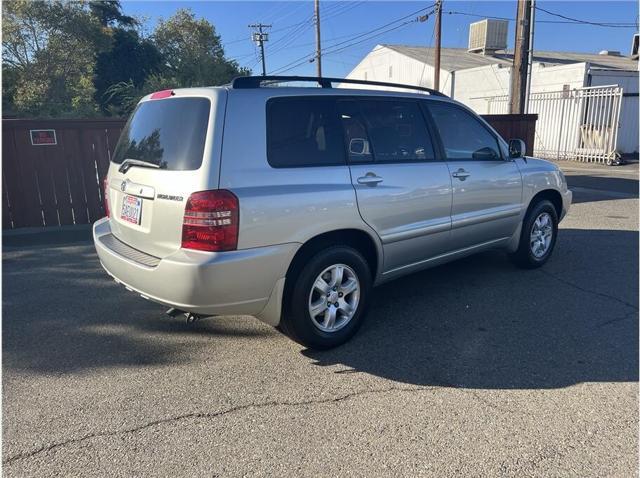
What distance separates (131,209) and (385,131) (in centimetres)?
204

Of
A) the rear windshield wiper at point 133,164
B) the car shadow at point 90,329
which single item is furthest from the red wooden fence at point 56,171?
the rear windshield wiper at point 133,164

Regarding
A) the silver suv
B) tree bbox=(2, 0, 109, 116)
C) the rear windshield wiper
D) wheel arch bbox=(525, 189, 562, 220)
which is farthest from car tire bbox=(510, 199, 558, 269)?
tree bbox=(2, 0, 109, 116)

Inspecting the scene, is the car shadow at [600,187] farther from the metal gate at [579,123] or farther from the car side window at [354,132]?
the car side window at [354,132]

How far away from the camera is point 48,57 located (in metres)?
26.3

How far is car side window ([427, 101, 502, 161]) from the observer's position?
14.4 ft

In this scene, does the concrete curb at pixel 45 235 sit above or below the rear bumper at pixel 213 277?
below

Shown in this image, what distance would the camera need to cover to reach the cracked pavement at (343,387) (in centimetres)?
250

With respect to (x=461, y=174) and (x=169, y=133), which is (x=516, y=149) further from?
(x=169, y=133)

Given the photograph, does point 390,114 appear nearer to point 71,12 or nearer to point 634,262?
point 634,262

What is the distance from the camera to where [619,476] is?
236cm

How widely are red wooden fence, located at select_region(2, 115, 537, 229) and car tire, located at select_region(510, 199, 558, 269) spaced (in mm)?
6178

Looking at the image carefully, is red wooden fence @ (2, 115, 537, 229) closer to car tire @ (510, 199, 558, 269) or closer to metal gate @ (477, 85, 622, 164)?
car tire @ (510, 199, 558, 269)

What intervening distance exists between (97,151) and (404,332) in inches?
236

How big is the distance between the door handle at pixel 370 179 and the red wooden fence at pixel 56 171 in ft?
18.2
